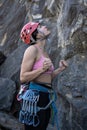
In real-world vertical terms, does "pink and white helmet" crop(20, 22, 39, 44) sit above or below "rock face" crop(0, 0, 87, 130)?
above

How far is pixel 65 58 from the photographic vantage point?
27.0 feet

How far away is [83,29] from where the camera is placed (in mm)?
7750

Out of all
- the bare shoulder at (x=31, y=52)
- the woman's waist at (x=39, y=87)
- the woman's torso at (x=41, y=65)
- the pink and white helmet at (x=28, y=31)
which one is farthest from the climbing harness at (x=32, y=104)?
the pink and white helmet at (x=28, y=31)

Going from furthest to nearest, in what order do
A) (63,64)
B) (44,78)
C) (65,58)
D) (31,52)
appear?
(65,58) → (63,64) → (44,78) → (31,52)

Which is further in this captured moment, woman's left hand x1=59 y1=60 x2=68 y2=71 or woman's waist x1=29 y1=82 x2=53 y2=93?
woman's left hand x1=59 y1=60 x2=68 y2=71

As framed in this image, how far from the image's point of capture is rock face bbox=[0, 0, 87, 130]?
24.6 ft

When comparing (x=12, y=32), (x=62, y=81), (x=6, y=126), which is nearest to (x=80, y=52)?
(x=62, y=81)

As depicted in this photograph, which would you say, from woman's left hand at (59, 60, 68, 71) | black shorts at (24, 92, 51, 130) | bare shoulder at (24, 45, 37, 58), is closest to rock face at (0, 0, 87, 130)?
woman's left hand at (59, 60, 68, 71)

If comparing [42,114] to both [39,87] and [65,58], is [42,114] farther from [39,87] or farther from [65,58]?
[65,58]

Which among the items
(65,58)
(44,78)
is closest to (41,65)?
(44,78)

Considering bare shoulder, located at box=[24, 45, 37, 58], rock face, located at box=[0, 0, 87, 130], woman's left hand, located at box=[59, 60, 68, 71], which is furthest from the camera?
rock face, located at box=[0, 0, 87, 130]

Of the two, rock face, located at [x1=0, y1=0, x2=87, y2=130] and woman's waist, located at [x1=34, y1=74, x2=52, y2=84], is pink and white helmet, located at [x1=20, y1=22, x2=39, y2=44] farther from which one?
rock face, located at [x1=0, y1=0, x2=87, y2=130]

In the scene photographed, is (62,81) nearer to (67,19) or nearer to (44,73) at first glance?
(67,19)

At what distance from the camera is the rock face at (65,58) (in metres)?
7.49
